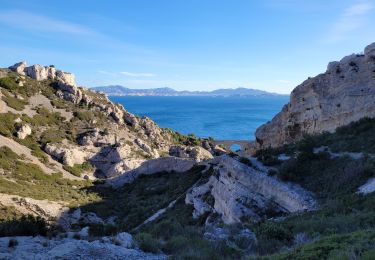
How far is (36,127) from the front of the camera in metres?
53.3

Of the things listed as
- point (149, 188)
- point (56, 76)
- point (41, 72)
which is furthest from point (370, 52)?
point (56, 76)

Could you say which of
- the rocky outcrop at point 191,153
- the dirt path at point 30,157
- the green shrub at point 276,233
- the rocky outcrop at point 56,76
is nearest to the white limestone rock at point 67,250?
the green shrub at point 276,233

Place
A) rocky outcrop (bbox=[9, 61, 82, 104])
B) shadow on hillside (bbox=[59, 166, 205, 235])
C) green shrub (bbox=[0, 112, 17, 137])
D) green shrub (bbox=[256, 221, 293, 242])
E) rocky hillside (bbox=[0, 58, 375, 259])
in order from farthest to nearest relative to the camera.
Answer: rocky outcrop (bbox=[9, 61, 82, 104])
green shrub (bbox=[0, 112, 17, 137])
shadow on hillside (bbox=[59, 166, 205, 235])
green shrub (bbox=[256, 221, 293, 242])
rocky hillside (bbox=[0, 58, 375, 259])

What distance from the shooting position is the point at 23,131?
49906 millimetres

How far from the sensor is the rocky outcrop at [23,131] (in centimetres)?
4929

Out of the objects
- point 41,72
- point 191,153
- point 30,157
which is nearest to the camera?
point 30,157

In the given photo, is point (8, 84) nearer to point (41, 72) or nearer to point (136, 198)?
point (41, 72)

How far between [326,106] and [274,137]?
796 centimetres

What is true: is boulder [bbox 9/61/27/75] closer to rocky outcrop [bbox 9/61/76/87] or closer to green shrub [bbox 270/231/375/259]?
rocky outcrop [bbox 9/61/76/87]

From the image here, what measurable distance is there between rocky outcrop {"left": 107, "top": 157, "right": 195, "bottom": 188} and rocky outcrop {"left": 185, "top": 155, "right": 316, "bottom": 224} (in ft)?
75.3

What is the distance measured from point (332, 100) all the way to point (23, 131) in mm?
36071

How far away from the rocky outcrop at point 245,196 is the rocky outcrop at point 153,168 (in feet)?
75.3

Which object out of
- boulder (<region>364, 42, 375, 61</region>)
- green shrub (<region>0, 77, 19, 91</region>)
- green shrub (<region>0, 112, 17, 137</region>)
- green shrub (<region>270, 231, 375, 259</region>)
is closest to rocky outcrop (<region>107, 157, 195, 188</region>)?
green shrub (<region>0, 112, 17, 137</region>)

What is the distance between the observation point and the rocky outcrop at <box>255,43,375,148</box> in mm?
30969
